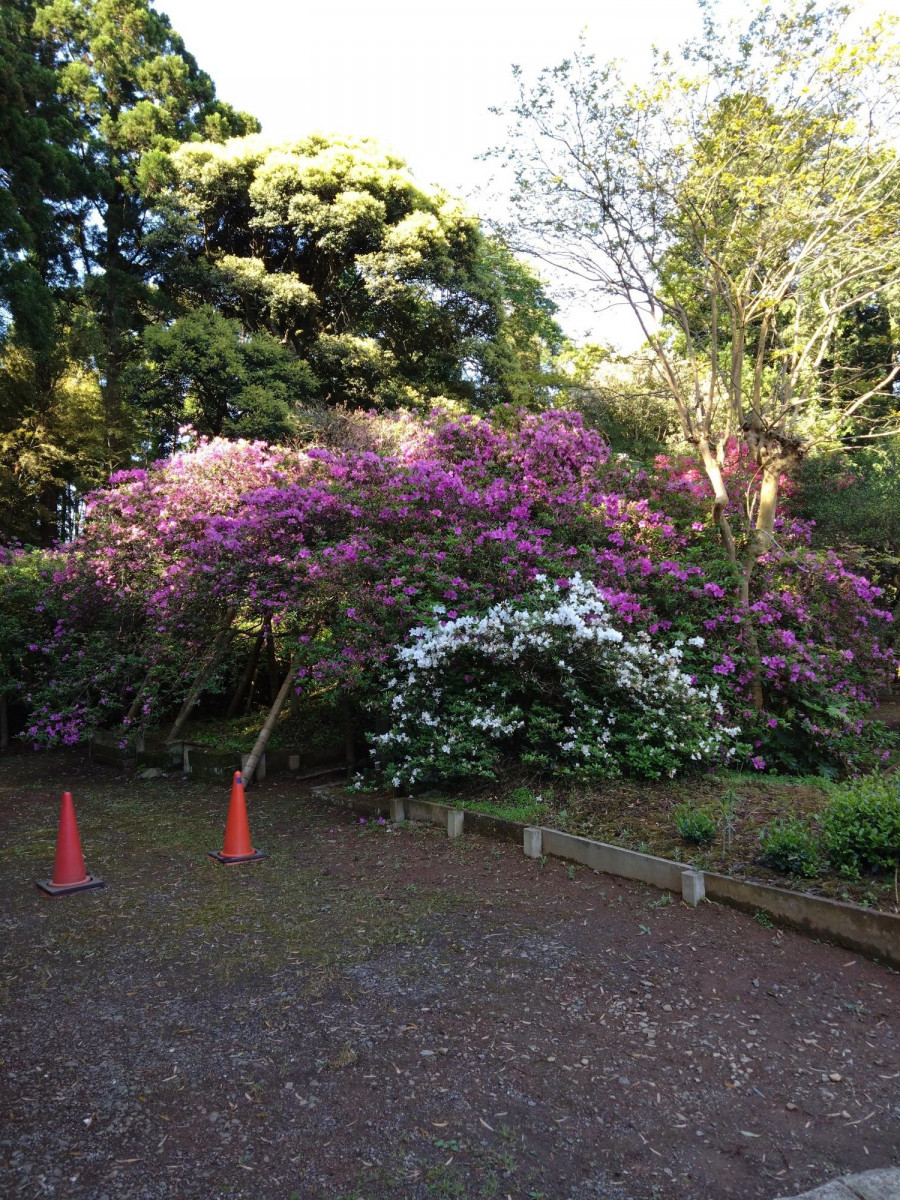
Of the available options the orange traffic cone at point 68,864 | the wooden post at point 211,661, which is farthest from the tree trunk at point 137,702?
the orange traffic cone at point 68,864

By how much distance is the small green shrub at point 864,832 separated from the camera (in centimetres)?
363

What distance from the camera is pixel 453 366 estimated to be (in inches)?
617

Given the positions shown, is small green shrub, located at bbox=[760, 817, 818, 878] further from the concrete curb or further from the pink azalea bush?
the pink azalea bush

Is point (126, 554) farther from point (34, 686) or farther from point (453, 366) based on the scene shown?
point (453, 366)

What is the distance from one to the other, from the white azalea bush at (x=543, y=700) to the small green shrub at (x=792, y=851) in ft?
4.86

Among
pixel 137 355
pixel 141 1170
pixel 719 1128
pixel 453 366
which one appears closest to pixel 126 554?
pixel 141 1170

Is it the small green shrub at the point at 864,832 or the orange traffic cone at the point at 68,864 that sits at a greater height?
the small green shrub at the point at 864,832

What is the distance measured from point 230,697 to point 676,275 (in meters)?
7.50

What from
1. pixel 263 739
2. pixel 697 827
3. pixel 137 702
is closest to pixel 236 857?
pixel 263 739

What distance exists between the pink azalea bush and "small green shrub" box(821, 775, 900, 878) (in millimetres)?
2446

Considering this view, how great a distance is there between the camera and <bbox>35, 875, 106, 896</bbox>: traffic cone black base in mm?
4363

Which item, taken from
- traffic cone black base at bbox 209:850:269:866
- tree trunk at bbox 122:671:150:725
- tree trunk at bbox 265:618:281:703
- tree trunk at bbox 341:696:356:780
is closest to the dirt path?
traffic cone black base at bbox 209:850:269:866

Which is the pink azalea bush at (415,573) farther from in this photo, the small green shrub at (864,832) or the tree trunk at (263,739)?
the small green shrub at (864,832)

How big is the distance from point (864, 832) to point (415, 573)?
147 inches
